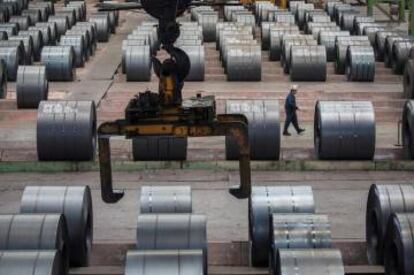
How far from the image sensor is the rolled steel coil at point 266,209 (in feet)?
46.3

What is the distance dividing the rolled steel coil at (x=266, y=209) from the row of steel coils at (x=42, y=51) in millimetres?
13264

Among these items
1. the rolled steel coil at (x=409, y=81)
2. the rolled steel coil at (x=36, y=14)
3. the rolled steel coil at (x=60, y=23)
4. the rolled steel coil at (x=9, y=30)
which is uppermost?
the rolled steel coil at (x=409, y=81)

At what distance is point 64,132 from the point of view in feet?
66.4

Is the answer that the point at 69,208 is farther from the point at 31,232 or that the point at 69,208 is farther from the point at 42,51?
the point at 42,51

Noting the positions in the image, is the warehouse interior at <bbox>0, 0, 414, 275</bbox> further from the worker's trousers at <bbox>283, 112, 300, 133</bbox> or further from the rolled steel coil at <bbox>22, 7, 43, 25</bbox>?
the rolled steel coil at <bbox>22, 7, 43, 25</bbox>

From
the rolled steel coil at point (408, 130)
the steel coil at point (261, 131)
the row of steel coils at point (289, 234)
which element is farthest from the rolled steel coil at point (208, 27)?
the row of steel coils at point (289, 234)

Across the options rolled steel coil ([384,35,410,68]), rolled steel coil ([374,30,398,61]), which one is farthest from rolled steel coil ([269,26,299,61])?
rolled steel coil ([384,35,410,68])

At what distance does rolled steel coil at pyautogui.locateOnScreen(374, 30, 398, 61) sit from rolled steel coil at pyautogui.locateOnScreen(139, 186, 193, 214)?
68.7ft

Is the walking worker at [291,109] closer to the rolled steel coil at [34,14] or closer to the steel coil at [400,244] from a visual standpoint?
the steel coil at [400,244]

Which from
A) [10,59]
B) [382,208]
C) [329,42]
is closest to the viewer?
[382,208]

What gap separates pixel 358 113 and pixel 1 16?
89.3 feet

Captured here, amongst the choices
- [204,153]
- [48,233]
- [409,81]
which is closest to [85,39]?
[409,81]

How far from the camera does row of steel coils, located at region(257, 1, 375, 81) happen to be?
3008 cm

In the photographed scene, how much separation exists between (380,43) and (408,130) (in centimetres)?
1426
